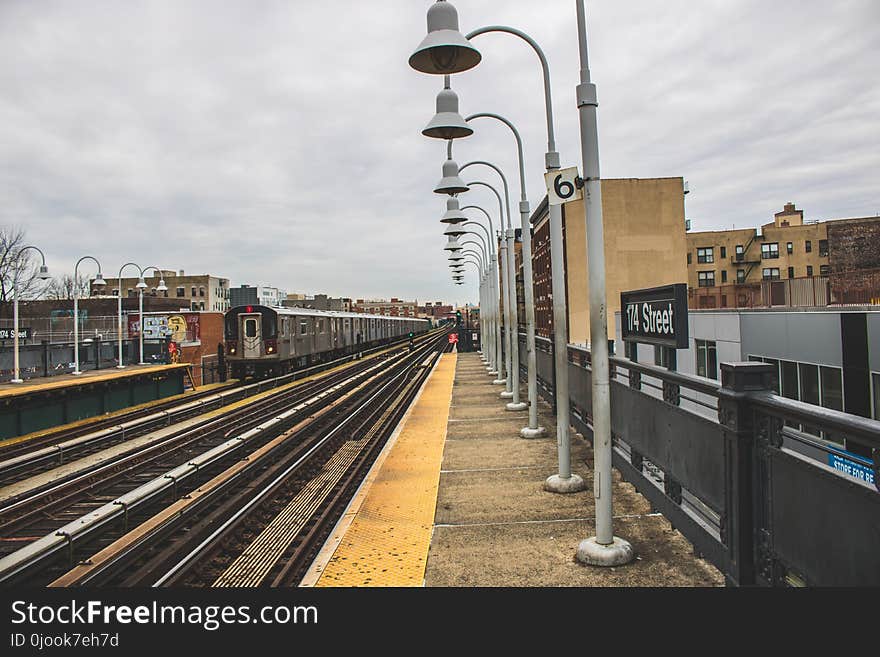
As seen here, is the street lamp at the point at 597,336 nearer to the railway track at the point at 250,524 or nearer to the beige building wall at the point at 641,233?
the railway track at the point at 250,524

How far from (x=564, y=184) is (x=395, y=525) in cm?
421

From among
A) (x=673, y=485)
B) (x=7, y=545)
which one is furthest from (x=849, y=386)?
(x=7, y=545)

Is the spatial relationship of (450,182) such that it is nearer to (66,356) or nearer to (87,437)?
(87,437)

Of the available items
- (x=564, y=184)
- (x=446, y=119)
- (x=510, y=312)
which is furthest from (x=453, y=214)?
(x=564, y=184)

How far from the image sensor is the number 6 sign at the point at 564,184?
630 cm

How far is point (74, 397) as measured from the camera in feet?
60.3

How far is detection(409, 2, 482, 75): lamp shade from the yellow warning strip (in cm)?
527

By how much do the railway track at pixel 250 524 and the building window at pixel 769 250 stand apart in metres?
65.0

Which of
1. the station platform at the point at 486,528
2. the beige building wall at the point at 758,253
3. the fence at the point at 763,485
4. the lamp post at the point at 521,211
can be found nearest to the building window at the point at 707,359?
the lamp post at the point at 521,211

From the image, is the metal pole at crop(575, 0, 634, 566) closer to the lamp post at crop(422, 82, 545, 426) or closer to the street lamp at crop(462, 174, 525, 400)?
the lamp post at crop(422, 82, 545, 426)

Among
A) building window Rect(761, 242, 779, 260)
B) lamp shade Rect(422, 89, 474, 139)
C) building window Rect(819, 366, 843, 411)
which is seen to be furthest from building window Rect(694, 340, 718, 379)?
building window Rect(761, 242, 779, 260)

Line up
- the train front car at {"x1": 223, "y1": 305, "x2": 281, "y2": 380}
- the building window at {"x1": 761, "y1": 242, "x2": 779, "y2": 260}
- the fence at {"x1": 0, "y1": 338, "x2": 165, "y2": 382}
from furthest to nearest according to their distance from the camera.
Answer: the building window at {"x1": 761, "y1": 242, "x2": 779, "y2": 260}
the train front car at {"x1": 223, "y1": 305, "x2": 281, "y2": 380}
the fence at {"x1": 0, "y1": 338, "x2": 165, "y2": 382}

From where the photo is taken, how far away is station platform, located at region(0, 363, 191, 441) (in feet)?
52.2

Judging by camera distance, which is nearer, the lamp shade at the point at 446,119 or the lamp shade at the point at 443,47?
the lamp shade at the point at 443,47
